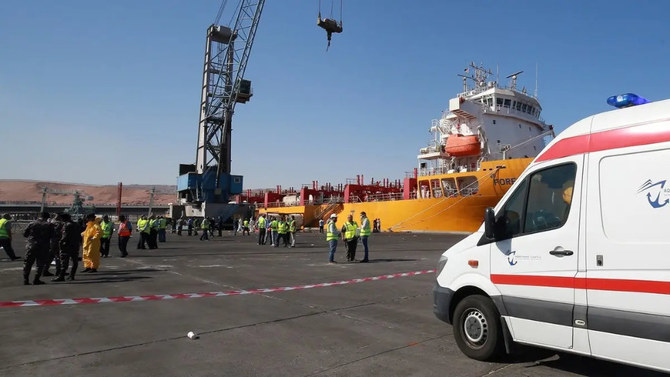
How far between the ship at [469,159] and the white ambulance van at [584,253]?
20.4 m

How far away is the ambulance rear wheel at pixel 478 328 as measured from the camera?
12.9 feet

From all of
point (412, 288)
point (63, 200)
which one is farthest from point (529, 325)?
point (63, 200)

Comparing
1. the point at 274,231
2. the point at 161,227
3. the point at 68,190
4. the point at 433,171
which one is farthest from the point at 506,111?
the point at 68,190

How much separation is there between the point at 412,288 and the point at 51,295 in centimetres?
659

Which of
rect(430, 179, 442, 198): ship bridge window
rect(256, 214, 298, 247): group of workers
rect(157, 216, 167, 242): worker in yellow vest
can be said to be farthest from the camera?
rect(430, 179, 442, 198): ship bridge window

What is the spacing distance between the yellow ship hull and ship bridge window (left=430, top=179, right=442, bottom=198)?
0.73ft

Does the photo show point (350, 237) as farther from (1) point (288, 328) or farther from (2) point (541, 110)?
(2) point (541, 110)

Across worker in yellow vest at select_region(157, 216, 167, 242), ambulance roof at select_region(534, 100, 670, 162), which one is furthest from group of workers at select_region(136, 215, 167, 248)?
ambulance roof at select_region(534, 100, 670, 162)

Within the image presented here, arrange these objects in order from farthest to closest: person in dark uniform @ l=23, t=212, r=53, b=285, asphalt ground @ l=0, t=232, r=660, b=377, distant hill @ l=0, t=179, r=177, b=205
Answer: distant hill @ l=0, t=179, r=177, b=205, person in dark uniform @ l=23, t=212, r=53, b=285, asphalt ground @ l=0, t=232, r=660, b=377

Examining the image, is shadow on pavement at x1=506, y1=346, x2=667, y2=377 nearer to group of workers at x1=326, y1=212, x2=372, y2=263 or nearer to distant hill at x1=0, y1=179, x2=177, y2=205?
group of workers at x1=326, y1=212, x2=372, y2=263

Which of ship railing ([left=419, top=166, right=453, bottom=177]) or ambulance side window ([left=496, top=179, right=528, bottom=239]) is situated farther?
ship railing ([left=419, top=166, right=453, bottom=177])

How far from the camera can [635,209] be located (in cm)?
308

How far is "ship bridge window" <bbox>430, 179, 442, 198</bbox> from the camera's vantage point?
28.3 m

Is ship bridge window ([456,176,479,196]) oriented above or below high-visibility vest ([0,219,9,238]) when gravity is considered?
above
